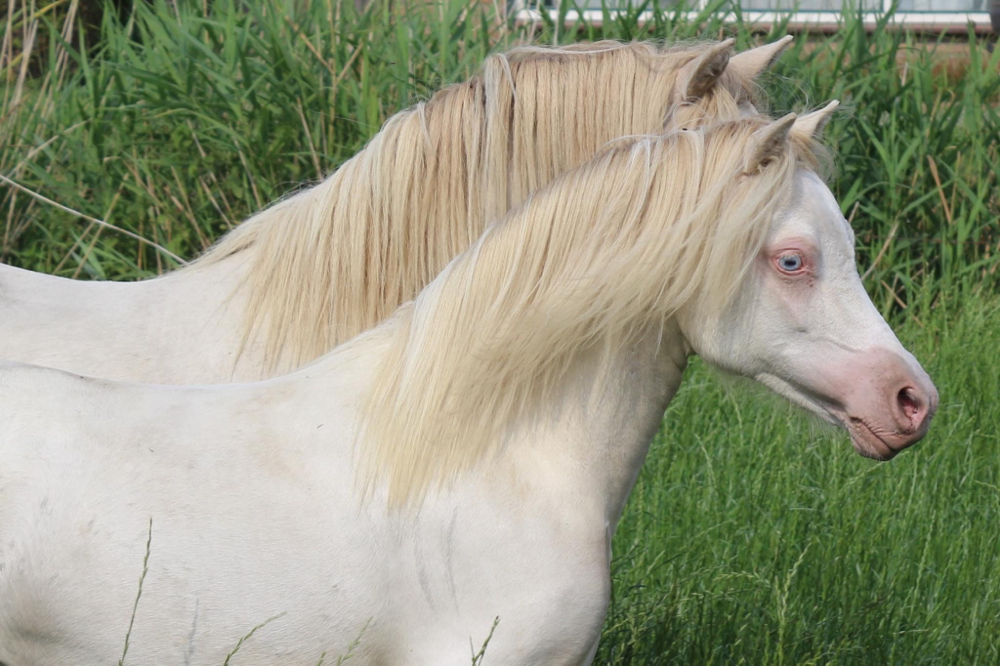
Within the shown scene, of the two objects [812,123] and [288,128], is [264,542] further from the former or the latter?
[288,128]

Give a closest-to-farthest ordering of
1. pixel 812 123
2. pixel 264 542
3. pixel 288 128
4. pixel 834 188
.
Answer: pixel 264 542
pixel 812 123
pixel 288 128
pixel 834 188

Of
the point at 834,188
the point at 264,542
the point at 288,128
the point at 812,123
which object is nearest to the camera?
the point at 264,542

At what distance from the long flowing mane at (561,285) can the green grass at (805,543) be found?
89cm

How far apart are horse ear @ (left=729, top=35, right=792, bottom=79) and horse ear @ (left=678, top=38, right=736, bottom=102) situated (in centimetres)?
19

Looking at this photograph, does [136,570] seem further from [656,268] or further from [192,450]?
[656,268]

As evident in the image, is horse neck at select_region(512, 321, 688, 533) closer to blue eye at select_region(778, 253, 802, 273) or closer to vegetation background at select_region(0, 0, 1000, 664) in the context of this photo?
blue eye at select_region(778, 253, 802, 273)

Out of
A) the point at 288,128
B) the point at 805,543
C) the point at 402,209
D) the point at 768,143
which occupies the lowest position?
the point at 805,543

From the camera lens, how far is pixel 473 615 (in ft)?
5.34

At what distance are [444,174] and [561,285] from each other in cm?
78

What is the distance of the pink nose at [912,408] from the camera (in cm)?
164

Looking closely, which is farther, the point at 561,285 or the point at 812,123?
the point at 812,123

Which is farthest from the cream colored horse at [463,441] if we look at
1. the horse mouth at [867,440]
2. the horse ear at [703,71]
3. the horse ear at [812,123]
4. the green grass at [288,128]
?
the green grass at [288,128]

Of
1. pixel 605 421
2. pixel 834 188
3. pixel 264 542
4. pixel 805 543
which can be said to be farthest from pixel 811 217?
pixel 834 188

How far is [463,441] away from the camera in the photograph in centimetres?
168
